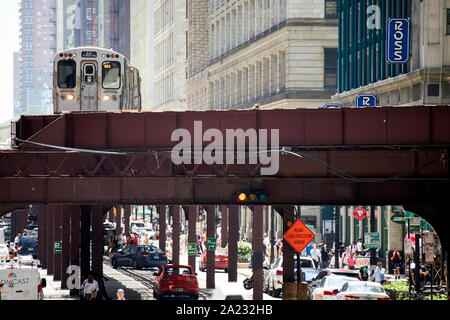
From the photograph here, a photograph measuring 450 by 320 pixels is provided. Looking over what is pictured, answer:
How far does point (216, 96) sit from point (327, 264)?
4788 cm

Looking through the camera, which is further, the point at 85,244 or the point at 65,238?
the point at 65,238

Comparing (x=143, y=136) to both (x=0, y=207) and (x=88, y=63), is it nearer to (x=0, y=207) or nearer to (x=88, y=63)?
(x=0, y=207)

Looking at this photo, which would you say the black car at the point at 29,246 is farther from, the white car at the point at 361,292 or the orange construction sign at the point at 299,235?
the white car at the point at 361,292

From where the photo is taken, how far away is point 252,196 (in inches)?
1465

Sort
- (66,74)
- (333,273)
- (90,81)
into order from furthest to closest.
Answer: (66,74) → (90,81) → (333,273)

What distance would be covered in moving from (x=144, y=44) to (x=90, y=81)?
397ft

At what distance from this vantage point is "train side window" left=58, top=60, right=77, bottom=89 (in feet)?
149

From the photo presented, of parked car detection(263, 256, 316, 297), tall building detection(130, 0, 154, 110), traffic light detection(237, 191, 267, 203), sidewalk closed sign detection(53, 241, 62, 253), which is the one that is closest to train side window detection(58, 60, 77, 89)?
traffic light detection(237, 191, 267, 203)

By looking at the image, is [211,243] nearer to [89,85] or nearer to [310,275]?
[310,275]

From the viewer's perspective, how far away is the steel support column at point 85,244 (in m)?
51.6

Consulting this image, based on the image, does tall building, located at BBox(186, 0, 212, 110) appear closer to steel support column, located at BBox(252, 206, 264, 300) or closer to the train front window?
steel support column, located at BBox(252, 206, 264, 300)

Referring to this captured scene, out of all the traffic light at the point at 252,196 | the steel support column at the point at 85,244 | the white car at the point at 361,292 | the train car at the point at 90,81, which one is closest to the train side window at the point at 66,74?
the train car at the point at 90,81

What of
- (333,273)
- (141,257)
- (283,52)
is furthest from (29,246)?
(333,273)
